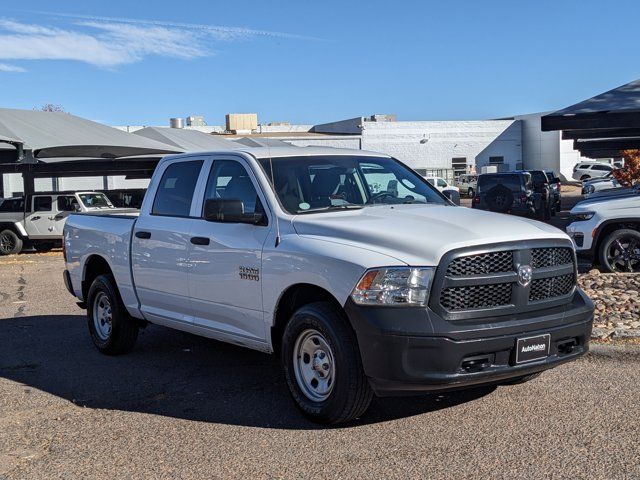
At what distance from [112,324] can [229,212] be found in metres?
2.64

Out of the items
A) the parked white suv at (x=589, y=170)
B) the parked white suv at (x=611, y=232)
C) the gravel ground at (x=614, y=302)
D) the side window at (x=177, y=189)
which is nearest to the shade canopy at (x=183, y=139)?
the parked white suv at (x=611, y=232)

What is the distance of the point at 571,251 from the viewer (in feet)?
18.3

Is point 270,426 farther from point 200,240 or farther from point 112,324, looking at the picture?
point 112,324

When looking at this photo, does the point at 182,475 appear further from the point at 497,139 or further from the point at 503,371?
the point at 497,139

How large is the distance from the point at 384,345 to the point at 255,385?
2.12 meters

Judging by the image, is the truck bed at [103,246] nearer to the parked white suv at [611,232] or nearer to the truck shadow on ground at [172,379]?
the truck shadow on ground at [172,379]

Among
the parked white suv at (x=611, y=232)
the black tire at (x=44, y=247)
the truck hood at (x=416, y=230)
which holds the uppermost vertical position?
the truck hood at (x=416, y=230)

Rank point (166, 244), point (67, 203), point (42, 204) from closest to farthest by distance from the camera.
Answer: point (166, 244), point (42, 204), point (67, 203)

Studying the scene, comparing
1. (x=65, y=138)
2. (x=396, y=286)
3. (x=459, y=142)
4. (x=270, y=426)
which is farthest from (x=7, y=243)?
A: (x=459, y=142)

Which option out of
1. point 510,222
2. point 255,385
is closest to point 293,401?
point 255,385

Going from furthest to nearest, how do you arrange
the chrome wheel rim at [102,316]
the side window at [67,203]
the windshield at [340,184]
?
the side window at [67,203] → the chrome wheel rim at [102,316] → the windshield at [340,184]

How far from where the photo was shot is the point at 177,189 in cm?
711

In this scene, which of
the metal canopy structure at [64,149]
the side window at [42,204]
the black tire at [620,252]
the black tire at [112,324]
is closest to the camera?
the black tire at [112,324]

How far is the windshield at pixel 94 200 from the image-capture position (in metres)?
21.0
